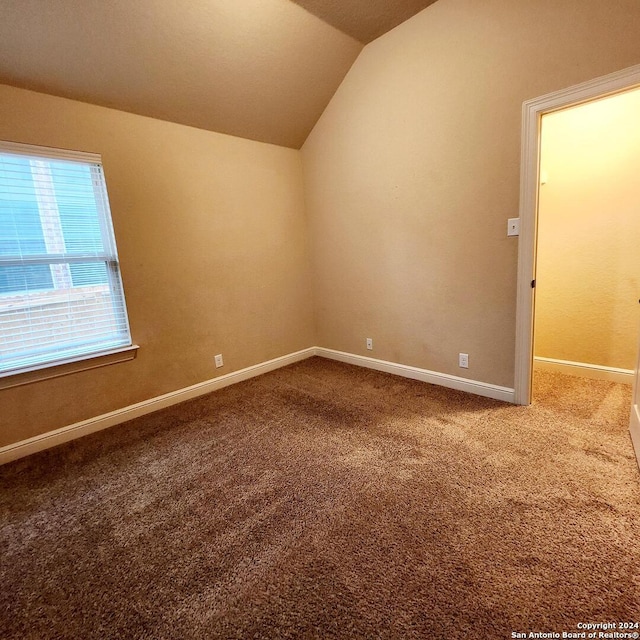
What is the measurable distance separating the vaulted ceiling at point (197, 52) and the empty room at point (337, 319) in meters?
0.02

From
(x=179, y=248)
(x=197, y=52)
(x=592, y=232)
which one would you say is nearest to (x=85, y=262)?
(x=179, y=248)

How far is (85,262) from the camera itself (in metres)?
2.46

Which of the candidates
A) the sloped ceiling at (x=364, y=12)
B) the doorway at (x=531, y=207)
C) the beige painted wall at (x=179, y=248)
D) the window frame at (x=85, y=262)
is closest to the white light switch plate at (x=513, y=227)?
the doorway at (x=531, y=207)

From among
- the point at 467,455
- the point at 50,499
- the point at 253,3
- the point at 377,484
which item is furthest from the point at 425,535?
the point at 253,3

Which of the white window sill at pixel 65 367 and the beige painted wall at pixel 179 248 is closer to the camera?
the white window sill at pixel 65 367

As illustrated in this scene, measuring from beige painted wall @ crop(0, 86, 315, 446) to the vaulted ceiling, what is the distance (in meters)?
0.18

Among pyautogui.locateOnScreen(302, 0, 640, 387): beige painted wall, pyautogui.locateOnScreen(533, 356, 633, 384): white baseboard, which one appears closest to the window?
pyautogui.locateOnScreen(302, 0, 640, 387): beige painted wall

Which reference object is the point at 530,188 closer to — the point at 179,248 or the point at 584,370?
the point at 584,370

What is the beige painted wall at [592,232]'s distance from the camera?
2611mm

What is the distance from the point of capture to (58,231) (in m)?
2.33

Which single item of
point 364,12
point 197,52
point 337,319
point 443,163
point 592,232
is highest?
point 364,12

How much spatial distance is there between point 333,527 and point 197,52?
10.1 ft

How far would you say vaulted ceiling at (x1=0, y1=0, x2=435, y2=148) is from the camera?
1.95 meters

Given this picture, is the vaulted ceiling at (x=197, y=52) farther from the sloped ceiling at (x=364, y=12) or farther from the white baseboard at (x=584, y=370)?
the white baseboard at (x=584, y=370)
